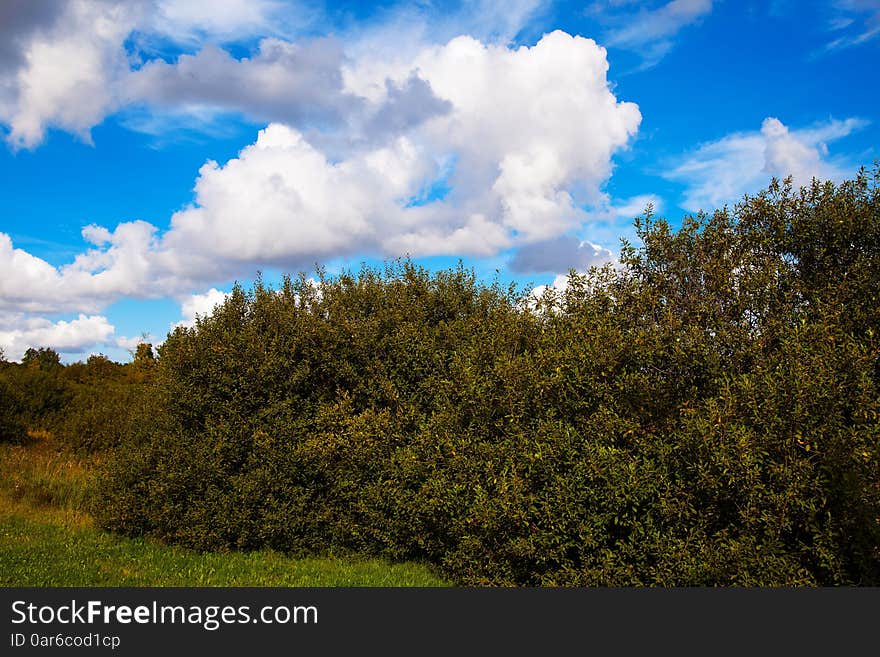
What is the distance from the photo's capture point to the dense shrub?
11.2 metres

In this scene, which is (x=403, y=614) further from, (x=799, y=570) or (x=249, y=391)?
(x=249, y=391)

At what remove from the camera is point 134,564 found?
52.7 feet

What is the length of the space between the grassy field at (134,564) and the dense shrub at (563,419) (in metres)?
0.71

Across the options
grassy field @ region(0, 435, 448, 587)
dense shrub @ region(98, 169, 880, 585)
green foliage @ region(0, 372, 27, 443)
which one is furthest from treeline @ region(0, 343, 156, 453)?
dense shrub @ region(98, 169, 880, 585)

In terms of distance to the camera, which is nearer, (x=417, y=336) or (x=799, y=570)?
(x=799, y=570)

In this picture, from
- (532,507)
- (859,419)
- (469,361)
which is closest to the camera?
(859,419)

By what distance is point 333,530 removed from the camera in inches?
687

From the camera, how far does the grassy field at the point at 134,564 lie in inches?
580

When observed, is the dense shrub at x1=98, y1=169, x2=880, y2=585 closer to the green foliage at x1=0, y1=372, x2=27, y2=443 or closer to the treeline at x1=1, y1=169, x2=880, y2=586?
the treeline at x1=1, y1=169, x2=880, y2=586

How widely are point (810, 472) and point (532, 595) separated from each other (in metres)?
5.35

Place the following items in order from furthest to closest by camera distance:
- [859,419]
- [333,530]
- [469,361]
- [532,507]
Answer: [333,530] < [469,361] < [532,507] < [859,419]

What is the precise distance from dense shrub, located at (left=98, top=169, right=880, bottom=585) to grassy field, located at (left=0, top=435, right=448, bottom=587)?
28.0 inches

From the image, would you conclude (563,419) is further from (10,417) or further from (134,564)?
(10,417)

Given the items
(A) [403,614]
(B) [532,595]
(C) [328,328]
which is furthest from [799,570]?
(C) [328,328]
